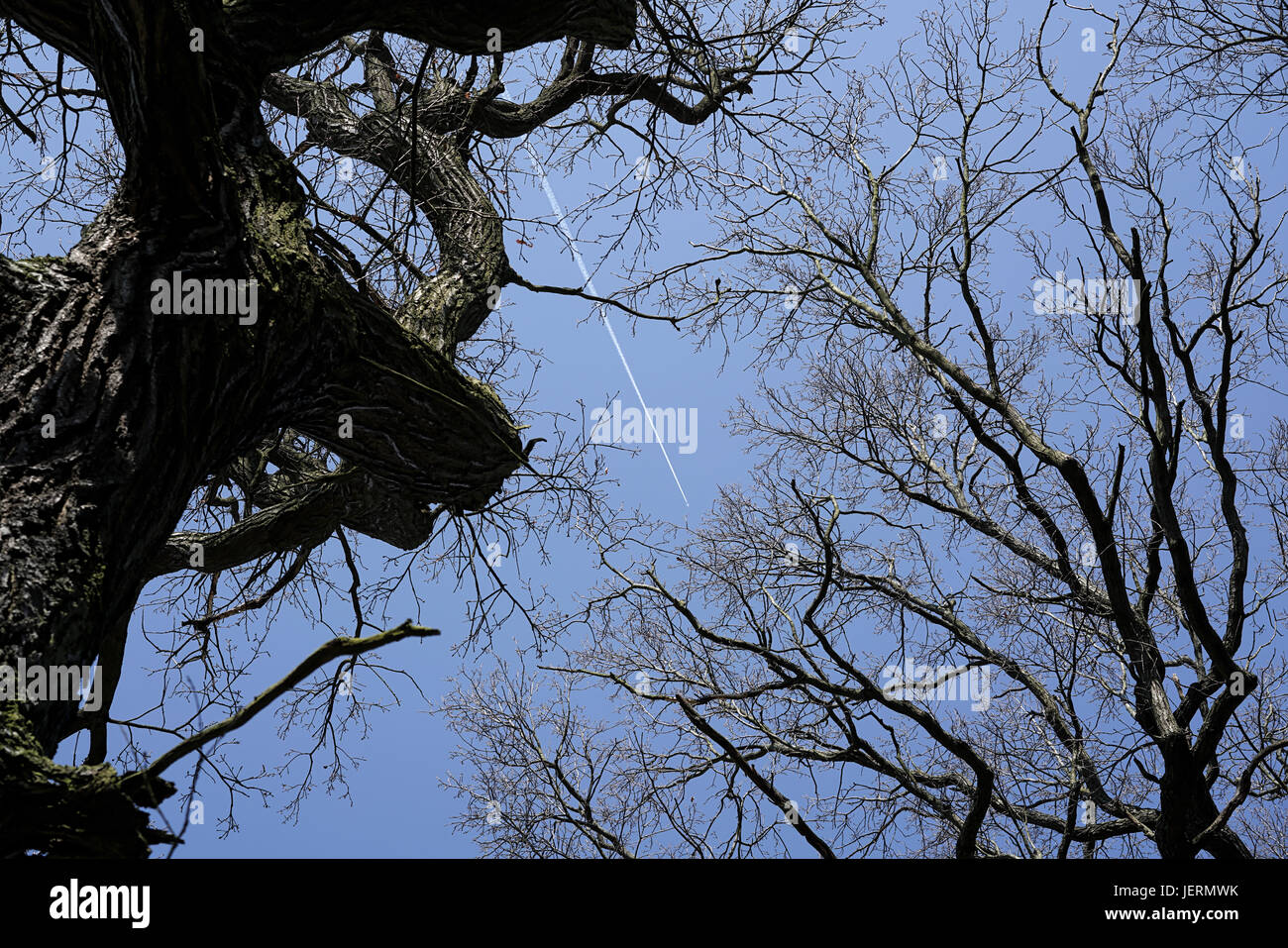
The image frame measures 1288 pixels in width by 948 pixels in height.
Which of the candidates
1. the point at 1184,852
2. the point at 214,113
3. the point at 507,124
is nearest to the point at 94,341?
the point at 214,113

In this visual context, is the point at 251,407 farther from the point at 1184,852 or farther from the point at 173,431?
the point at 1184,852

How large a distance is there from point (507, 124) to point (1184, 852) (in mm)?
6360

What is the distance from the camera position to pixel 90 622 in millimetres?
2293

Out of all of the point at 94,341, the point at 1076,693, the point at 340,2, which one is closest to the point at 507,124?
the point at 340,2

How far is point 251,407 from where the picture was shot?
3033 mm

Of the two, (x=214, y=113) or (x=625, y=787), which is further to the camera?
(x=625, y=787)
